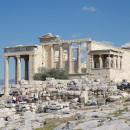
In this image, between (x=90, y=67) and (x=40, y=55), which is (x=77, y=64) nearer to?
(x=90, y=67)

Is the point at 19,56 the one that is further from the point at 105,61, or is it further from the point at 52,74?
the point at 105,61

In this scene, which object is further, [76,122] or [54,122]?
[54,122]

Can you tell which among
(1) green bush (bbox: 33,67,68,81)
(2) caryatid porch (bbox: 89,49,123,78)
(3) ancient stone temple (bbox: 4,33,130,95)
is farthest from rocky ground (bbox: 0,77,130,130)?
(3) ancient stone temple (bbox: 4,33,130,95)

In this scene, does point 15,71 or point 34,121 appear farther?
point 15,71

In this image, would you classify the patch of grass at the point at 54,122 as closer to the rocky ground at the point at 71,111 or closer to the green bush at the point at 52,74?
the rocky ground at the point at 71,111

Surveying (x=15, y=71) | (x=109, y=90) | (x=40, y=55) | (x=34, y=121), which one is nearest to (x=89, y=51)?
(x=40, y=55)

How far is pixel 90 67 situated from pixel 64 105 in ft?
110

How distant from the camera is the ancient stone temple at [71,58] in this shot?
50.2 meters

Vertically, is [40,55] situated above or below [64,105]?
above

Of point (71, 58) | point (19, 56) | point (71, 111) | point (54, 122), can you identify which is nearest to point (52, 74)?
point (71, 58)

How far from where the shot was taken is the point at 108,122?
11625 mm

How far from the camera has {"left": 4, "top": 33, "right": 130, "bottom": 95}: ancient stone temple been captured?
50188 millimetres

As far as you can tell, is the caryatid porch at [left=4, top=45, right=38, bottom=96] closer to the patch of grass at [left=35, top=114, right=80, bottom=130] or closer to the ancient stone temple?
the ancient stone temple

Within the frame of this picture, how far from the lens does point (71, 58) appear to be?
5244 cm
